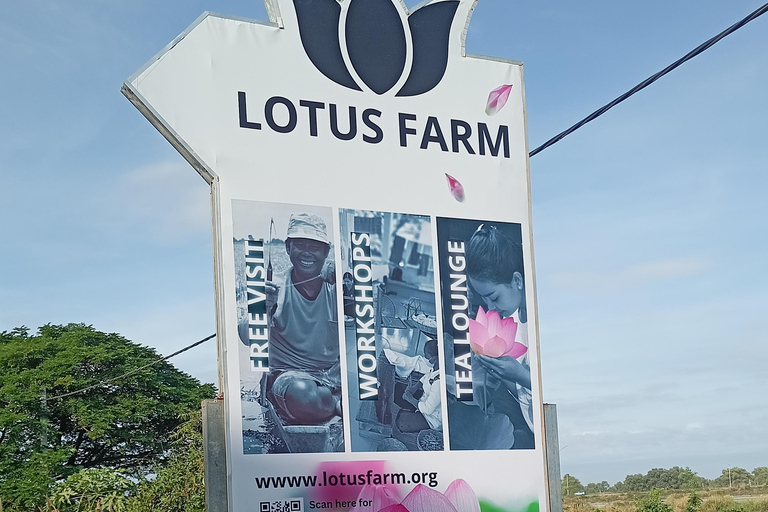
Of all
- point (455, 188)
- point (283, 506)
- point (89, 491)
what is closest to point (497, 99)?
point (455, 188)

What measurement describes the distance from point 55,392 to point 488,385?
963 inches

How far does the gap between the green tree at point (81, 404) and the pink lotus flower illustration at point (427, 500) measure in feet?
73.0

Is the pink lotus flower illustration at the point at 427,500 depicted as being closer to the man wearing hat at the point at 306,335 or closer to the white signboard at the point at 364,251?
the white signboard at the point at 364,251

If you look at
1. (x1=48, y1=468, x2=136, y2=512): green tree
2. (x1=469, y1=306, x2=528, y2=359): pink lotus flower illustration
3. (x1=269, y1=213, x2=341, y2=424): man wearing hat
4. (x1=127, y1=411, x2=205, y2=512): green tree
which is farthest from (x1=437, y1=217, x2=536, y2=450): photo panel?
(x1=48, y1=468, x2=136, y2=512): green tree

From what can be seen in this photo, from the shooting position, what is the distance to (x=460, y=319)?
681 cm

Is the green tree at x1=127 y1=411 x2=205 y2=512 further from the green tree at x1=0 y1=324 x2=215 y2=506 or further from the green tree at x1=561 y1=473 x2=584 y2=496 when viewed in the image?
the green tree at x1=561 y1=473 x2=584 y2=496

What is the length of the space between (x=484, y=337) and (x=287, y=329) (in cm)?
141

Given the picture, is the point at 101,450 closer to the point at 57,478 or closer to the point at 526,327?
the point at 57,478

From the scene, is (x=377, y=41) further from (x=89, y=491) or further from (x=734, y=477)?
(x=734, y=477)

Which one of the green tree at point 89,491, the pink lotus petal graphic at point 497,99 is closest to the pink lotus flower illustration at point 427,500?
the pink lotus petal graphic at point 497,99

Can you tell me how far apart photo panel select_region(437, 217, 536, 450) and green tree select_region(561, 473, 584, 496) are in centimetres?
2284

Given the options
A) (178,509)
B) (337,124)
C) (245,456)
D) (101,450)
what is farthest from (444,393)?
(101,450)

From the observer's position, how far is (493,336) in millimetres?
6926

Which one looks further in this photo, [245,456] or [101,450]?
[101,450]
